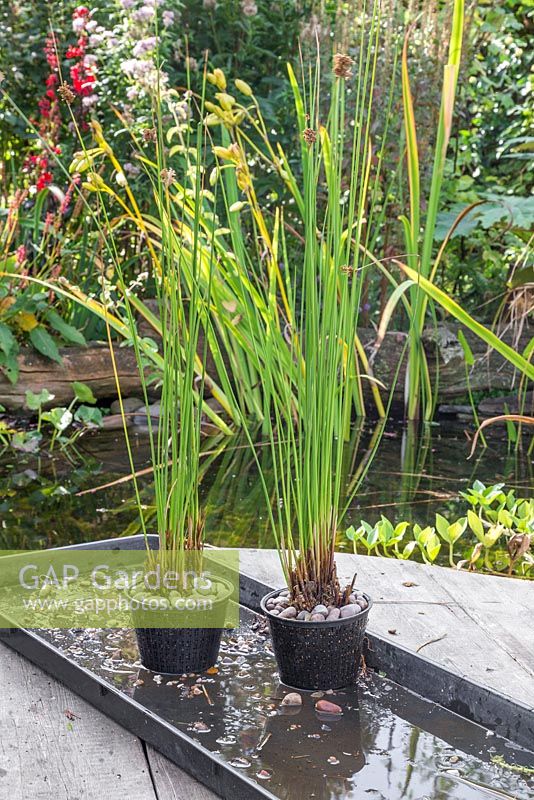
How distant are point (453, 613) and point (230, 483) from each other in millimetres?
1458

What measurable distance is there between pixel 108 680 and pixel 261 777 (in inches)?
12.9

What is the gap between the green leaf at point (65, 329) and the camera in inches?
150

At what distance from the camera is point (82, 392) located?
374 centimetres

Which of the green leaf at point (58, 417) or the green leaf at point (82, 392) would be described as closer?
the green leaf at point (58, 417)

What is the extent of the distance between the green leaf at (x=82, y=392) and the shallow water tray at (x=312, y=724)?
7.85ft

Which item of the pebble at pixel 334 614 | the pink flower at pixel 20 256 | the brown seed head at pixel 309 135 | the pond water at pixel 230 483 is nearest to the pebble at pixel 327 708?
the pebble at pixel 334 614

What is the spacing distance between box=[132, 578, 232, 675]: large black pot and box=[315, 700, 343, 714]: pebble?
0.19m

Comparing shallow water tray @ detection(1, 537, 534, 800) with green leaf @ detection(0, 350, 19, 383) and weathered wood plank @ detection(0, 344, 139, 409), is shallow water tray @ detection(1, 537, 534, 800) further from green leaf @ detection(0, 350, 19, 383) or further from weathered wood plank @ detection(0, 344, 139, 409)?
weathered wood plank @ detection(0, 344, 139, 409)

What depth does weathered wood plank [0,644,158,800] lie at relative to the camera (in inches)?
41.8

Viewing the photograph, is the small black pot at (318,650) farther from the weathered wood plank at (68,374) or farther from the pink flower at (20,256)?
the pink flower at (20,256)

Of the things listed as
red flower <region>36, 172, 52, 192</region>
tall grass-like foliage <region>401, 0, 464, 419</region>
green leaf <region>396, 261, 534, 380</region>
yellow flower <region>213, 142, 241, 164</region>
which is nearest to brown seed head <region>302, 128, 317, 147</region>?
yellow flower <region>213, 142, 241, 164</region>

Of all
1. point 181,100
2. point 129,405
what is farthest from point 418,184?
point 129,405

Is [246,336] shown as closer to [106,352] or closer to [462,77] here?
[106,352]

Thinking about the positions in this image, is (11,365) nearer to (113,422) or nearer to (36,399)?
(36,399)
